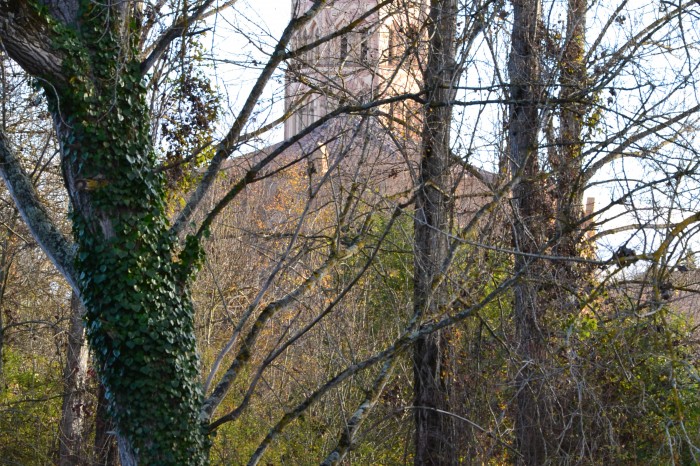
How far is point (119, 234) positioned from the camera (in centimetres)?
687

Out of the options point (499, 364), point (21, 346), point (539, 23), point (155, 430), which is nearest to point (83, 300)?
point (155, 430)

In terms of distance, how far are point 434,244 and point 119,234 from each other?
3.67 m

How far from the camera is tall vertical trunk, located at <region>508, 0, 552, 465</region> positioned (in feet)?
27.0

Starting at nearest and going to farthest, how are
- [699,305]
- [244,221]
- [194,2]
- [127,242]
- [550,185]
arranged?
[127,242] → [194,2] → [699,305] → [550,185] → [244,221]

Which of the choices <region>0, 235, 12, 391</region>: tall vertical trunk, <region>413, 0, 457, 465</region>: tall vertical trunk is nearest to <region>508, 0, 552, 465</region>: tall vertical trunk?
<region>413, 0, 457, 465</region>: tall vertical trunk

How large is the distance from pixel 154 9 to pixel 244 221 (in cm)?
1160

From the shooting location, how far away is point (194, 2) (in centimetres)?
802

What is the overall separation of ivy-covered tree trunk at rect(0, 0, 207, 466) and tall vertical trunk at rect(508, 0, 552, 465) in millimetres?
3242

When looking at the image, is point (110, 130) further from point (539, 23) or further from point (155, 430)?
point (539, 23)

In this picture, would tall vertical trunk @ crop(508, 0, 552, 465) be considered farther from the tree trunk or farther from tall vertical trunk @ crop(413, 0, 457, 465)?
the tree trunk

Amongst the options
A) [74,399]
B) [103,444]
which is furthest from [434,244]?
[74,399]

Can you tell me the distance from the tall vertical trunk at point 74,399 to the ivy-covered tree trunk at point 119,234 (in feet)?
18.8

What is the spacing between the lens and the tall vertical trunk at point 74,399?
12.6 m

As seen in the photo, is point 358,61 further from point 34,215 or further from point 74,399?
point 74,399
